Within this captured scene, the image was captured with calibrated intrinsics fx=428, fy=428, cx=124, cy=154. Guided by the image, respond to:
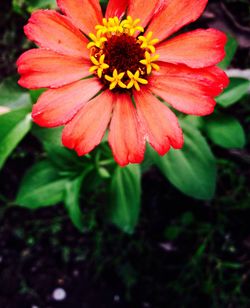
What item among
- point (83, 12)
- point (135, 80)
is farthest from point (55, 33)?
point (135, 80)

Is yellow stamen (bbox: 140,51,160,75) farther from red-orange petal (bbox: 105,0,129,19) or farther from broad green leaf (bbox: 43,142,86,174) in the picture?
broad green leaf (bbox: 43,142,86,174)

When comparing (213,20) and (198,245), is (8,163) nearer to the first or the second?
(198,245)

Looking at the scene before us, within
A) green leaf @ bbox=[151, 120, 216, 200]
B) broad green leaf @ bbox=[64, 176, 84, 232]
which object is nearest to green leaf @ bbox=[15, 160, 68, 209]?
broad green leaf @ bbox=[64, 176, 84, 232]

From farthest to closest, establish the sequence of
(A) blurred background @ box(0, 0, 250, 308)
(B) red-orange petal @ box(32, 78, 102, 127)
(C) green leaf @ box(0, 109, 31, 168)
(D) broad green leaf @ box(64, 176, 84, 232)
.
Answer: (A) blurred background @ box(0, 0, 250, 308)
(D) broad green leaf @ box(64, 176, 84, 232)
(C) green leaf @ box(0, 109, 31, 168)
(B) red-orange petal @ box(32, 78, 102, 127)

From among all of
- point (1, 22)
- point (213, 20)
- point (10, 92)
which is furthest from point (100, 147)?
point (1, 22)

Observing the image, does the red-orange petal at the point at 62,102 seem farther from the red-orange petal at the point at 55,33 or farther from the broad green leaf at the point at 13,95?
the broad green leaf at the point at 13,95

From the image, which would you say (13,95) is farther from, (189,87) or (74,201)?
(189,87)

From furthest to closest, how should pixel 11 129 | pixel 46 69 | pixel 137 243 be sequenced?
pixel 137 243, pixel 11 129, pixel 46 69
